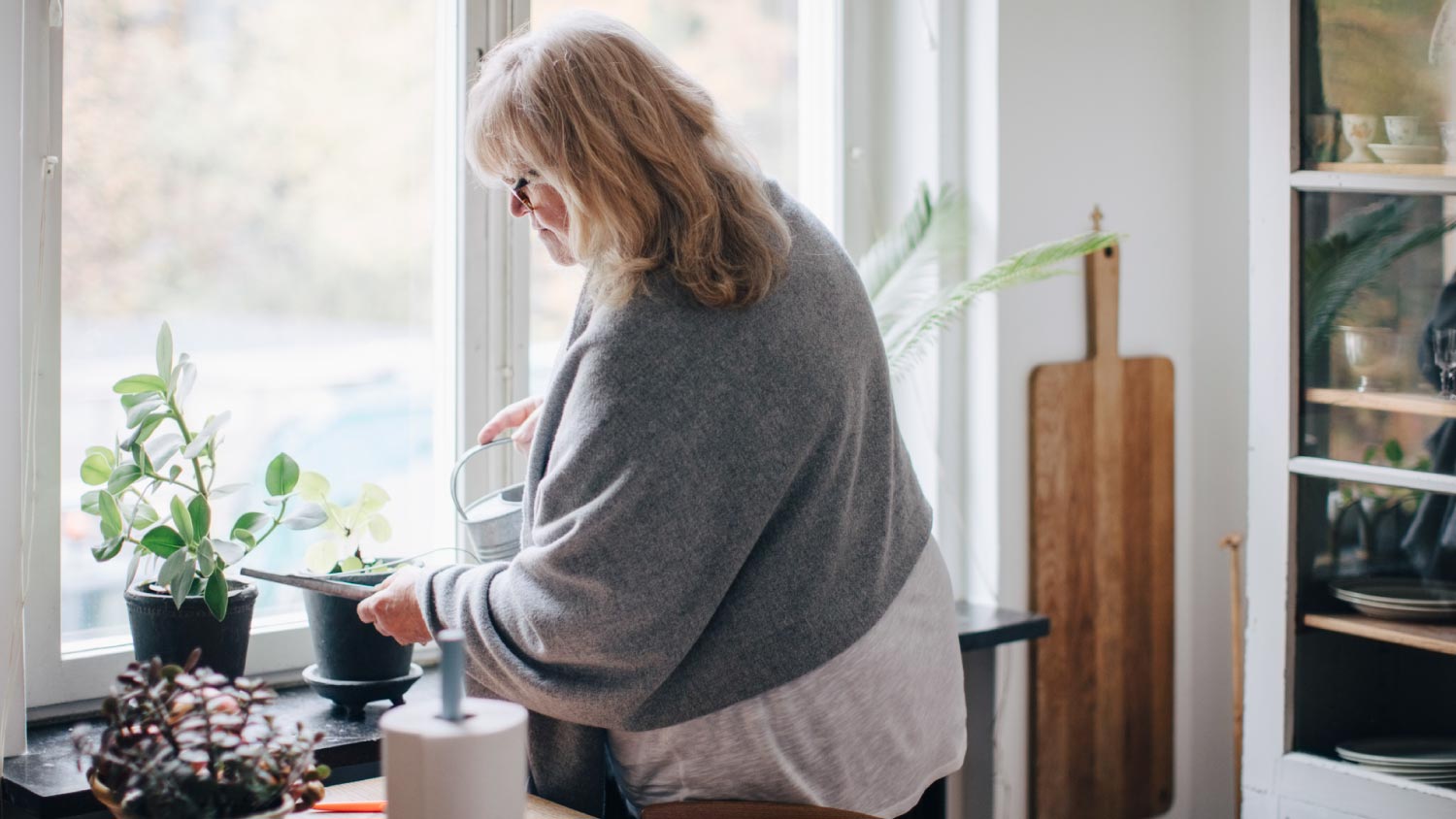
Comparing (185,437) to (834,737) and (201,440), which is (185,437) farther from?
(834,737)

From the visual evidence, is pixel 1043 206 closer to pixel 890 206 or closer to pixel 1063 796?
pixel 890 206

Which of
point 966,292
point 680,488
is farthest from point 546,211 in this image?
point 966,292

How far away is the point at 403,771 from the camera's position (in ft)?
3.27

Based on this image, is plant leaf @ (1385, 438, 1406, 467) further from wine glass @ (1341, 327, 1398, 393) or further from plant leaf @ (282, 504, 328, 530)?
plant leaf @ (282, 504, 328, 530)

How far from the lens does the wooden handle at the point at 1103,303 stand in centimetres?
254

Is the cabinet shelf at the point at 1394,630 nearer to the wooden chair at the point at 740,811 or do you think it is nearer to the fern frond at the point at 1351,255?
the fern frond at the point at 1351,255

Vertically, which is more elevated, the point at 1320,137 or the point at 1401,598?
the point at 1320,137

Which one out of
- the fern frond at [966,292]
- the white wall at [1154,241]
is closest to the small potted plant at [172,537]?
the fern frond at [966,292]

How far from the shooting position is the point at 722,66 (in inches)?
93.7

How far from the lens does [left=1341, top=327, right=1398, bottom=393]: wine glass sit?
2082 mm

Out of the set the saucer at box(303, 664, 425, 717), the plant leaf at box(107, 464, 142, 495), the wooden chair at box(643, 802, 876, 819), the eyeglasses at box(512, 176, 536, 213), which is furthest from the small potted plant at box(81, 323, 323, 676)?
the wooden chair at box(643, 802, 876, 819)

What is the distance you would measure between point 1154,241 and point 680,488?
5.64 feet

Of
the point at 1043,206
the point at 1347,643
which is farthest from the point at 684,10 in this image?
the point at 1347,643

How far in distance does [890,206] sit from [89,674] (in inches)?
60.3
